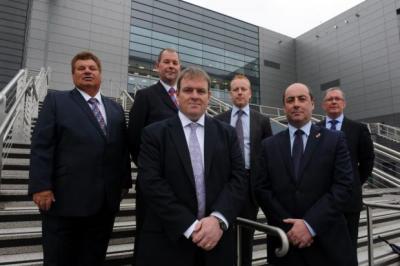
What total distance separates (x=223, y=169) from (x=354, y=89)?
87.2 ft

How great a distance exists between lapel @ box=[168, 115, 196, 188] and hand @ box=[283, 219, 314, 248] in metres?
0.66

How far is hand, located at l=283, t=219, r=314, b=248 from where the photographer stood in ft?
5.81

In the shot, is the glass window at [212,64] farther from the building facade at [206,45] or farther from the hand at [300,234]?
the hand at [300,234]

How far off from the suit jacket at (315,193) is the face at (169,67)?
962 millimetres

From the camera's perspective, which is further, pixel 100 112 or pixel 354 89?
pixel 354 89

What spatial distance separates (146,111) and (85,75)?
500 mm

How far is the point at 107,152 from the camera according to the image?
2.06 metres

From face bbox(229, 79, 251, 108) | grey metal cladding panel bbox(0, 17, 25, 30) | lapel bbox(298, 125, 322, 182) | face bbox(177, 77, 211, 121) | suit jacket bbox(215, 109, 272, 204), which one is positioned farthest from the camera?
grey metal cladding panel bbox(0, 17, 25, 30)

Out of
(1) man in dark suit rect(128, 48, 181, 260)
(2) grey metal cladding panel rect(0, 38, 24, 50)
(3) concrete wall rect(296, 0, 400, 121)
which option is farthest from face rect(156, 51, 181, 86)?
(3) concrete wall rect(296, 0, 400, 121)

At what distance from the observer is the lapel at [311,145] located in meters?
1.96

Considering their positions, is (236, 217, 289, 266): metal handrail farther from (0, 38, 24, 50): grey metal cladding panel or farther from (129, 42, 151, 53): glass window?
(129, 42, 151, 53): glass window

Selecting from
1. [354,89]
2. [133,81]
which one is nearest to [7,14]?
[133,81]

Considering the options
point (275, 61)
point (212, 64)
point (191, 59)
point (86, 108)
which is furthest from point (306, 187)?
point (275, 61)

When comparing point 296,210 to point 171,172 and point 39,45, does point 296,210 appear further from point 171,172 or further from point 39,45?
point 39,45
